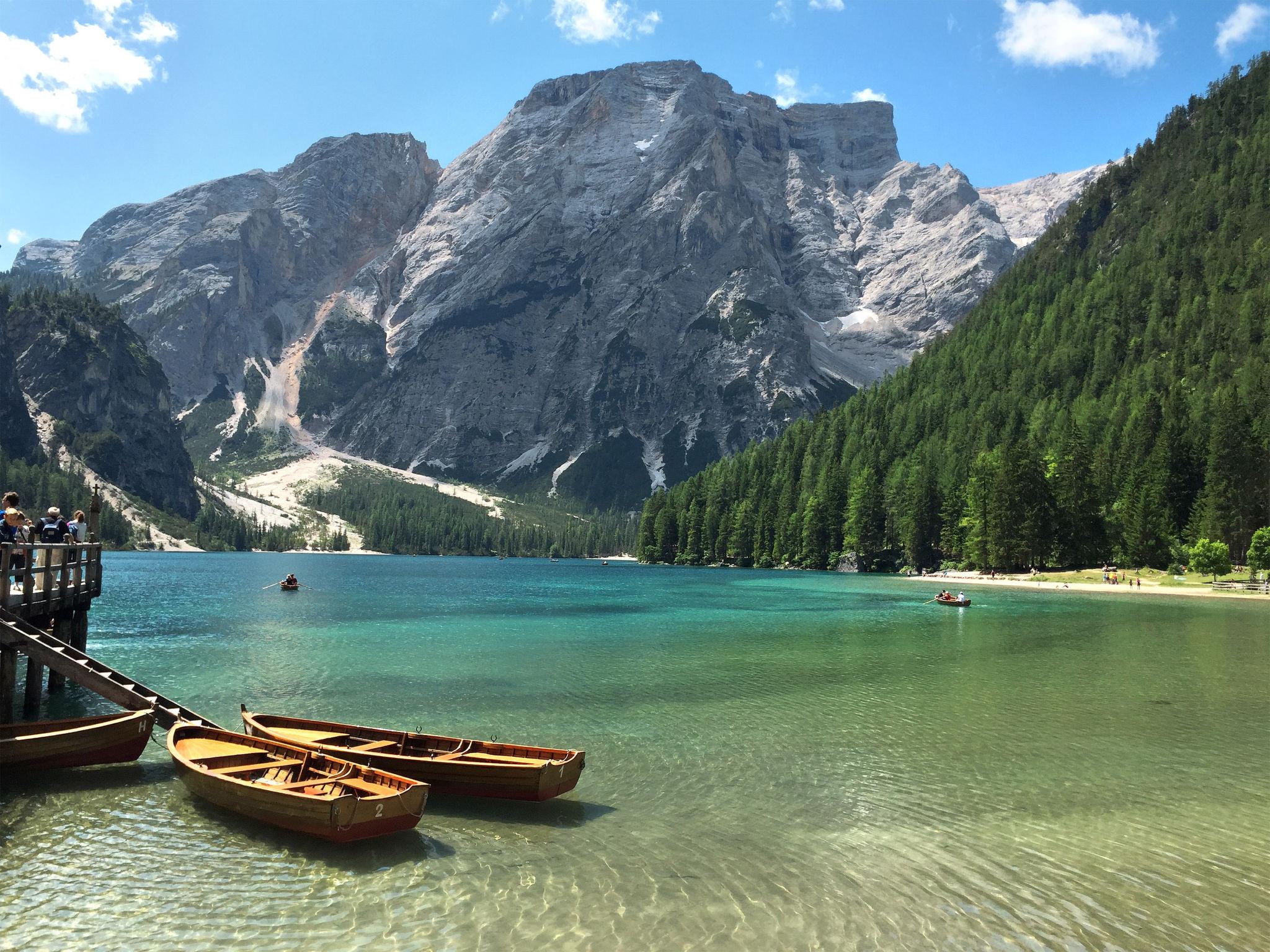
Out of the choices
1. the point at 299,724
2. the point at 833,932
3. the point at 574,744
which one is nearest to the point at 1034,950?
the point at 833,932

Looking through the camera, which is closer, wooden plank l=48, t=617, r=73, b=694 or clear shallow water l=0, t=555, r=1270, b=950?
clear shallow water l=0, t=555, r=1270, b=950

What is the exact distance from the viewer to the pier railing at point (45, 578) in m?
Answer: 25.8

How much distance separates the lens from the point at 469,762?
1902cm

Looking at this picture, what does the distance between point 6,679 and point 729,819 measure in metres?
21.3

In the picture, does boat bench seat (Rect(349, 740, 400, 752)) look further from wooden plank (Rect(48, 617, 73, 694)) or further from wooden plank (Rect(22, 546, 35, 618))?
wooden plank (Rect(48, 617, 73, 694))

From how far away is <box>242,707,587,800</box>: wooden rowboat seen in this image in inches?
741

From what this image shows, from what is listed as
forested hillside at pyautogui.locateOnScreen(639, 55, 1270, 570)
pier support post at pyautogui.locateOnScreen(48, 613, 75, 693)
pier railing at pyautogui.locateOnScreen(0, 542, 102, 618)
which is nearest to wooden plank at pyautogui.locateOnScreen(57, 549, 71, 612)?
pier railing at pyautogui.locateOnScreen(0, 542, 102, 618)

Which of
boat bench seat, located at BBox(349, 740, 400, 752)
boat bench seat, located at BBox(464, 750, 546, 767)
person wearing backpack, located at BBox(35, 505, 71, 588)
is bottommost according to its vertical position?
boat bench seat, located at BBox(349, 740, 400, 752)

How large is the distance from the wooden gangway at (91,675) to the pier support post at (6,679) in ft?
0.12

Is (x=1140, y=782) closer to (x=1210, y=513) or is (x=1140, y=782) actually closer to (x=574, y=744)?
(x=574, y=744)

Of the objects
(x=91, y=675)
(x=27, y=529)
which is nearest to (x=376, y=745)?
(x=91, y=675)

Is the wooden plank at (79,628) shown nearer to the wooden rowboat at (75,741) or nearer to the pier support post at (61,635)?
the pier support post at (61,635)

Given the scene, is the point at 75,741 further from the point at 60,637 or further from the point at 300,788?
the point at 60,637

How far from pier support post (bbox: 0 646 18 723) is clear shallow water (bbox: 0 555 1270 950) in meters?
4.67
